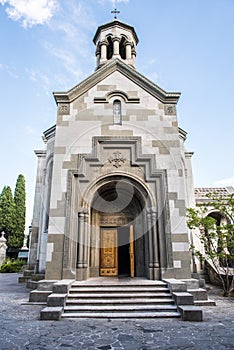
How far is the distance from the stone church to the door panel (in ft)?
0.12

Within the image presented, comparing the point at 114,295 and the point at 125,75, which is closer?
the point at 114,295

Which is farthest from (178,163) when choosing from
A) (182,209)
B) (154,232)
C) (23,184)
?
(23,184)

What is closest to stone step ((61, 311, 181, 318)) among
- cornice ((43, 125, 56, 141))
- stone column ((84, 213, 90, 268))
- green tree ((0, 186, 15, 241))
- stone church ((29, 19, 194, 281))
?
stone church ((29, 19, 194, 281))

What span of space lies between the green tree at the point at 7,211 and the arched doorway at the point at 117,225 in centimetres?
2298

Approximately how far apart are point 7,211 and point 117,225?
2433cm

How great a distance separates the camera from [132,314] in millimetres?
5555

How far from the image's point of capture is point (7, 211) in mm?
29453

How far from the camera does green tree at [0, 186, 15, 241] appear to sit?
28.4 metres

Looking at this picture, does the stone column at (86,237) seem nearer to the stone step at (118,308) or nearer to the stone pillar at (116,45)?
the stone step at (118,308)

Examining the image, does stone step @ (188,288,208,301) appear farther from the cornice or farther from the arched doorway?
the cornice

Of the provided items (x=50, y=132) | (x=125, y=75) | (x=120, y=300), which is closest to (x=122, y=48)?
(x=125, y=75)

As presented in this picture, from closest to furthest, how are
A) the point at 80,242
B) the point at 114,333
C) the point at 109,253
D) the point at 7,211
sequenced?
the point at 114,333 → the point at 80,242 → the point at 109,253 → the point at 7,211

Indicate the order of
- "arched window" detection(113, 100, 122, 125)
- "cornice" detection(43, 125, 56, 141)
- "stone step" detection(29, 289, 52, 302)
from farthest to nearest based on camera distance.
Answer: "cornice" detection(43, 125, 56, 141), "arched window" detection(113, 100, 122, 125), "stone step" detection(29, 289, 52, 302)

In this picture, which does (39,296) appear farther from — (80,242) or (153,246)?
(153,246)
